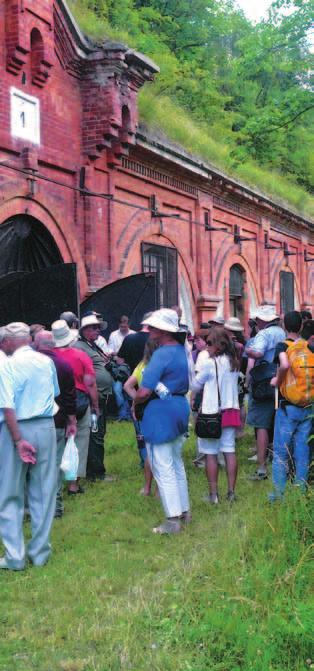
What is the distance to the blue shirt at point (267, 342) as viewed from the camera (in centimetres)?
858

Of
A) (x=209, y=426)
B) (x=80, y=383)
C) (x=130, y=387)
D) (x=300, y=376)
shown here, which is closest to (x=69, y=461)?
(x=130, y=387)

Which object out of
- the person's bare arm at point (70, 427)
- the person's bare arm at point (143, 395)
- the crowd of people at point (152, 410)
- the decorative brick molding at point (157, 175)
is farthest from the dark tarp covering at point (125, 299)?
the person's bare arm at point (143, 395)

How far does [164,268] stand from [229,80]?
2158cm

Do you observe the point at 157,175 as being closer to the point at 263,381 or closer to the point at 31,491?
the point at 263,381

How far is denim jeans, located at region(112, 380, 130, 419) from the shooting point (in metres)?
12.7

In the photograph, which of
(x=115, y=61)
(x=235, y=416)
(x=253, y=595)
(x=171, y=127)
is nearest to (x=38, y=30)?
(x=115, y=61)

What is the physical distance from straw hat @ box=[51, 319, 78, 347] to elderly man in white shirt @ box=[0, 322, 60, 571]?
4.69ft

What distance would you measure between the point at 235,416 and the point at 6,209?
521cm

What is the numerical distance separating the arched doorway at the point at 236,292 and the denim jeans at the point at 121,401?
328 inches

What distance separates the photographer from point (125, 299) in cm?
1218

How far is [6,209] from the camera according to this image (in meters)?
11.0

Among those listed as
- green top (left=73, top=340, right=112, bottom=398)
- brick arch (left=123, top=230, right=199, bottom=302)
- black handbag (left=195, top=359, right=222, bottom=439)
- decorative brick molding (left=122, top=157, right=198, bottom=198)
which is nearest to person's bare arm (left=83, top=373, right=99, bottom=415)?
green top (left=73, top=340, right=112, bottom=398)

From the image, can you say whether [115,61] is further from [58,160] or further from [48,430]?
[48,430]

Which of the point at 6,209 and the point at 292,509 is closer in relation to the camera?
the point at 292,509
